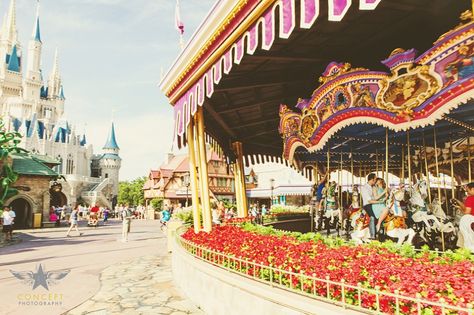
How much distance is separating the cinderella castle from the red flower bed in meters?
73.6

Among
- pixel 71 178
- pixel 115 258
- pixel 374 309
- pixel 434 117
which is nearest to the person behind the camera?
pixel 374 309

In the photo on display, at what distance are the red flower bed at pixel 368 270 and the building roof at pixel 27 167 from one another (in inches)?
1084

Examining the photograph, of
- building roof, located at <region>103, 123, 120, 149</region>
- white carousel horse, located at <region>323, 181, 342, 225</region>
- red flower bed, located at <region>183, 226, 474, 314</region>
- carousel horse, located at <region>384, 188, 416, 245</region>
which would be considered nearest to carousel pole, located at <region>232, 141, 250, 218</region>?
white carousel horse, located at <region>323, 181, 342, 225</region>

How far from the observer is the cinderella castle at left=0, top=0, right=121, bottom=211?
77.9m

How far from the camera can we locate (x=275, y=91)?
10172mm

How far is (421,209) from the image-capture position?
8.17 metres

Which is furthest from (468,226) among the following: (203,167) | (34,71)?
(34,71)

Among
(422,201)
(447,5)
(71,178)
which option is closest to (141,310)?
(422,201)

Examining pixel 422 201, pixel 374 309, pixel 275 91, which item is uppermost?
pixel 275 91

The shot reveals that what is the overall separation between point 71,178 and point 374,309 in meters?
83.3

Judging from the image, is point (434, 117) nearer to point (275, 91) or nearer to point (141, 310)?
point (275, 91)

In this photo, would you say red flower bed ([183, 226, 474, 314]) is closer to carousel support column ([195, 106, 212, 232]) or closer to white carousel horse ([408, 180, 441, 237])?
carousel support column ([195, 106, 212, 232])

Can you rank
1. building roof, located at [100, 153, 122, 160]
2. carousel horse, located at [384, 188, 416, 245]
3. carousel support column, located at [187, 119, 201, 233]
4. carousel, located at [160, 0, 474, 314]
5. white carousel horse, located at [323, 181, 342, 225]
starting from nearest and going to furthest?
carousel, located at [160, 0, 474, 314], carousel horse, located at [384, 188, 416, 245], carousel support column, located at [187, 119, 201, 233], white carousel horse, located at [323, 181, 342, 225], building roof, located at [100, 153, 122, 160]

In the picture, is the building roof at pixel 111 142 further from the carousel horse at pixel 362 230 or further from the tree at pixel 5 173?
the carousel horse at pixel 362 230
